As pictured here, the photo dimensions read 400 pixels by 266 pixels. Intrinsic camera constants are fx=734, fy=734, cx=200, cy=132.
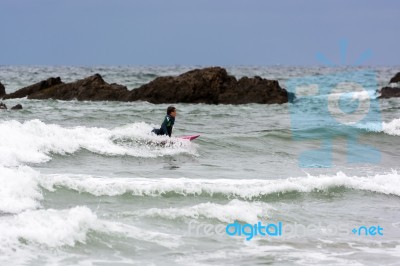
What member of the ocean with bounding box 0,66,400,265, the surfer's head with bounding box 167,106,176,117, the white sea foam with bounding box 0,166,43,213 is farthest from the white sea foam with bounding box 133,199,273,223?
the surfer's head with bounding box 167,106,176,117

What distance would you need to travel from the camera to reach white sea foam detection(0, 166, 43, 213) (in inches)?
404

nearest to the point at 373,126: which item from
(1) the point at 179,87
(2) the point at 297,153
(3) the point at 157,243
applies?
(2) the point at 297,153

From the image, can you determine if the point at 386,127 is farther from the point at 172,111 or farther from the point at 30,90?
the point at 30,90

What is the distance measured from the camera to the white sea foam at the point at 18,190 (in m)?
10.3

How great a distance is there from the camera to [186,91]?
111 ft

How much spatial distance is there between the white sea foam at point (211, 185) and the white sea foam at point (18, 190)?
0.31 m

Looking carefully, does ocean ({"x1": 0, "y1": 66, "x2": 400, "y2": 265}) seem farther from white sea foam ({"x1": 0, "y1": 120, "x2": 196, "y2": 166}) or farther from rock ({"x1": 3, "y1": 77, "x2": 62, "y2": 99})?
rock ({"x1": 3, "y1": 77, "x2": 62, "y2": 99})

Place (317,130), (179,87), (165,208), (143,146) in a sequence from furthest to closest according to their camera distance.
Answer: (179,87) < (317,130) < (143,146) < (165,208)

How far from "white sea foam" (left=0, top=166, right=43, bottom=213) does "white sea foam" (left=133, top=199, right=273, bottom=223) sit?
162 cm

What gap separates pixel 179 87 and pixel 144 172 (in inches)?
775

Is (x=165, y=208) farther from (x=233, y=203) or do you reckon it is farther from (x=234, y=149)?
(x=234, y=149)

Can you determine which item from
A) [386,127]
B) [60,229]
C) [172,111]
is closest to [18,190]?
[60,229]

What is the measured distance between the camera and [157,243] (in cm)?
933

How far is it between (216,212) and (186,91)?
2335cm
